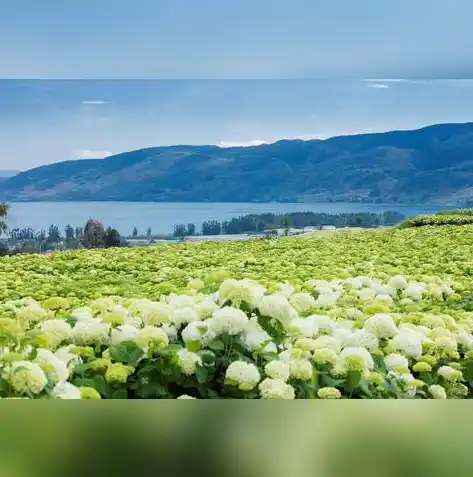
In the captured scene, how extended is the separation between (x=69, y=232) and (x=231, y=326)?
1.28m

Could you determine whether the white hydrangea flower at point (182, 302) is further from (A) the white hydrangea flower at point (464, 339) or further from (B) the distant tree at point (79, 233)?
(A) the white hydrangea flower at point (464, 339)

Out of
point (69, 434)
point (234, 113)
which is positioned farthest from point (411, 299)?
point (69, 434)

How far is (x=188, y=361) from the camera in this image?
241cm

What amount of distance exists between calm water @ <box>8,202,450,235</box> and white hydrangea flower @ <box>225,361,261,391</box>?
4.09ft

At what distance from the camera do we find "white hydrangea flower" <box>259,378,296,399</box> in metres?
2.41

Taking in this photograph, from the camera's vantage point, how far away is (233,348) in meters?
2.48

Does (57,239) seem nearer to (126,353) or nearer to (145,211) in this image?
(145,211)

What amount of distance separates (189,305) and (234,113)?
1.38 m

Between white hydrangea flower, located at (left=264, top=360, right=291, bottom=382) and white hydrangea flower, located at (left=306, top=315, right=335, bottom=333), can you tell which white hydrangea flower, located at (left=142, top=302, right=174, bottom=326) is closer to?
white hydrangea flower, located at (left=264, top=360, right=291, bottom=382)

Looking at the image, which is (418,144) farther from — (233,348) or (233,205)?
(233,348)
